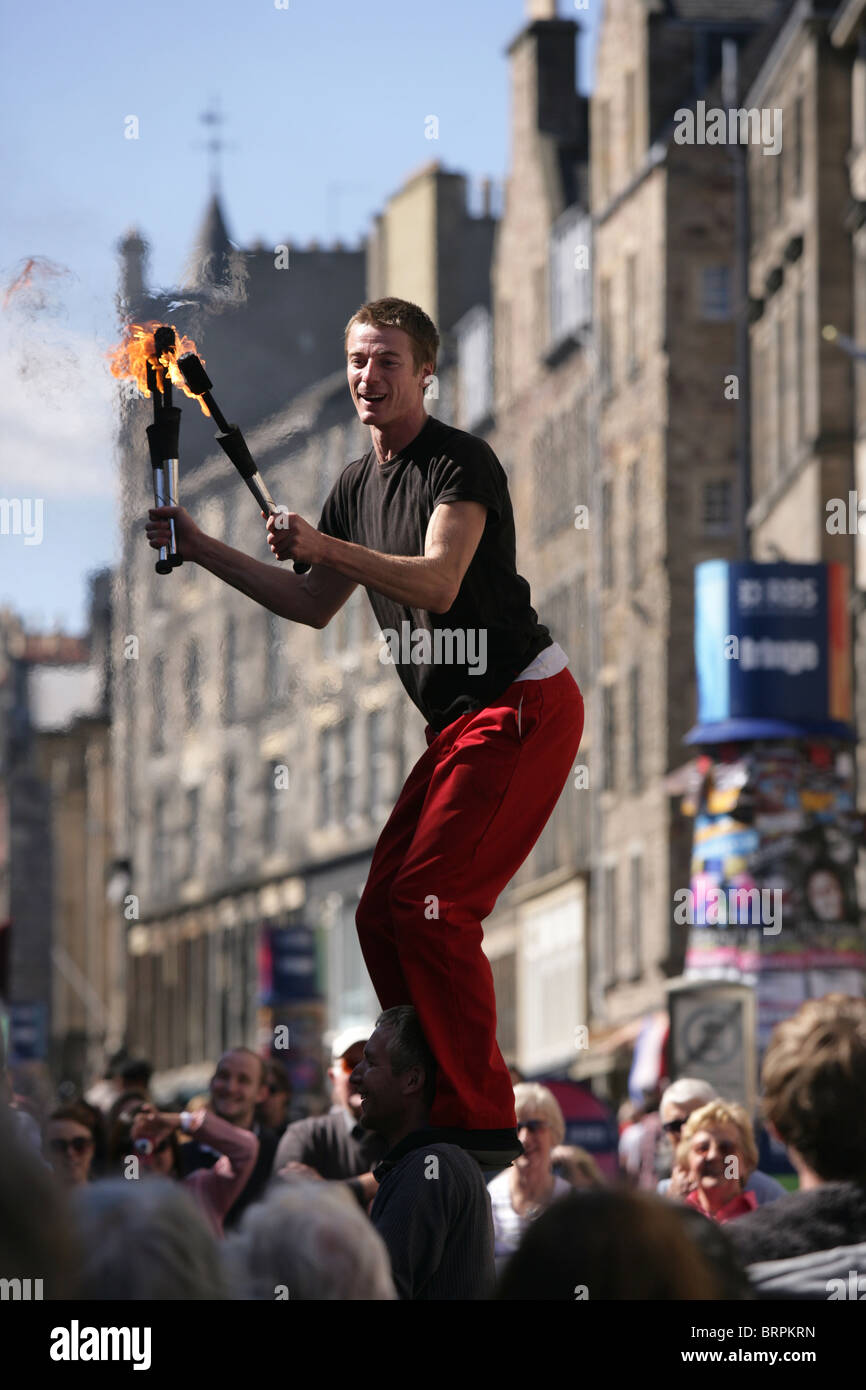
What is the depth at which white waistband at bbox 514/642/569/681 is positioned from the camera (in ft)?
23.0

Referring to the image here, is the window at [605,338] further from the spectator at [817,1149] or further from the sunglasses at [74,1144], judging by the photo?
the spectator at [817,1149]

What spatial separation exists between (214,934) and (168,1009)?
8.99 feet

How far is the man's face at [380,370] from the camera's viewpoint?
22.5 feet

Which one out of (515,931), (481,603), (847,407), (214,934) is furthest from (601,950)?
(481,603)

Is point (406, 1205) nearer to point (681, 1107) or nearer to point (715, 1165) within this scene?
point (715, 1165)

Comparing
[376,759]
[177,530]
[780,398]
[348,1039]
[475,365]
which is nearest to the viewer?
[177,530]

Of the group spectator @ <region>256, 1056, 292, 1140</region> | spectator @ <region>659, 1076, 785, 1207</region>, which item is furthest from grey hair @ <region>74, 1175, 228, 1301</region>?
spectator @ <region>256, 1056, 292, 1140</region>

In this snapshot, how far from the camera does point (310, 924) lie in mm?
68062

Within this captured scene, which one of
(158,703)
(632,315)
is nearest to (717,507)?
(632,315)

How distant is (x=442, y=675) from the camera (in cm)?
705

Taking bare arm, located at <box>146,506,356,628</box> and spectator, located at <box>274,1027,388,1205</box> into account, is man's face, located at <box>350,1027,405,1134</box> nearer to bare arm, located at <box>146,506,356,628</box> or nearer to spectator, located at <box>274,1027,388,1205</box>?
bare arm, located at <box>146,506,356,628</box>

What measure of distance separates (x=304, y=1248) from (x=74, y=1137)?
4.50 m
